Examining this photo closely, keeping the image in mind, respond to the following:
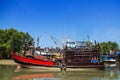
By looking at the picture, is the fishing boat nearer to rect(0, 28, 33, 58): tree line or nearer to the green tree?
rect(0, 28, 33, 58): tree line

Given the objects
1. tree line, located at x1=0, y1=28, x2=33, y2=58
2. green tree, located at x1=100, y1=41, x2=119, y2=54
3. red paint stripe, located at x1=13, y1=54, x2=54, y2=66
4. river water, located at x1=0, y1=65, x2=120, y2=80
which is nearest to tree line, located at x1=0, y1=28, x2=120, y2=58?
tree line, located at x1=0, y1=28, x2=33, y2=58

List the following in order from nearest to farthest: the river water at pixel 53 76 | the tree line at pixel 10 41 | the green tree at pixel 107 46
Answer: the river water at pixel 53 76
the tree line at pixel 10 41
the green tree at pixel 107 46

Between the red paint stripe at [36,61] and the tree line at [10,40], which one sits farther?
the tree line at [10,40]

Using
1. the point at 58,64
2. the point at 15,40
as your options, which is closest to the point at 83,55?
the point at 58,64

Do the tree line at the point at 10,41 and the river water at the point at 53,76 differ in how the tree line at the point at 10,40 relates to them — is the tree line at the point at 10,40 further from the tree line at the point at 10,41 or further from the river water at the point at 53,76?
the river water at the point at 53,76

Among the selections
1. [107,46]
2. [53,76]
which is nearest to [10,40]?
[53,76]

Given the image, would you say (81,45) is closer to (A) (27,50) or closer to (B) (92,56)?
(B) (92,56)

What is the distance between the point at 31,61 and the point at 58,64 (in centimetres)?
422

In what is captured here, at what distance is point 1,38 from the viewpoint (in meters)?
70.8

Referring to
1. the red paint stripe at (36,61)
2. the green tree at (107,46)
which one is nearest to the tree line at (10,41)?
the red paint stripe at (36,61)

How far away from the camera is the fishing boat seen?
144 ft

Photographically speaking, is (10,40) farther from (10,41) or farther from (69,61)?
(69,61)

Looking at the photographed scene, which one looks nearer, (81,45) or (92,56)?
(92,56)

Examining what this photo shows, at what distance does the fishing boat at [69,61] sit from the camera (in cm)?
4388
